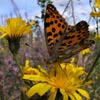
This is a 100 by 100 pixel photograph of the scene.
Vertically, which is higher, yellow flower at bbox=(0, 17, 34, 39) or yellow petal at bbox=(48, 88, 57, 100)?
yellow flower at bbox=(0, 17, 34, 39)

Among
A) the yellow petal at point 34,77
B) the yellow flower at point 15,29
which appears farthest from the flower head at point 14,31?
the yellow petal at point 34,77

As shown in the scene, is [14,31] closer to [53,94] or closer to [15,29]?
[15,29]

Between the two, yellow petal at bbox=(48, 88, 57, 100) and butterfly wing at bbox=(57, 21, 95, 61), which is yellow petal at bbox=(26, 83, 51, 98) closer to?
yellow petal at bbox=(48, 88, 57, 100)

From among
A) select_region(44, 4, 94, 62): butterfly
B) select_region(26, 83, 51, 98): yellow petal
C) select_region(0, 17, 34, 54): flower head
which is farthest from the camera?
select_region(0, 17, 34, 54): flower head

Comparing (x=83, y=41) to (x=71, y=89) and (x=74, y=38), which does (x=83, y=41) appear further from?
(x=71, y=89)

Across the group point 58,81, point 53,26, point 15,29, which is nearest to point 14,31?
point 15,29

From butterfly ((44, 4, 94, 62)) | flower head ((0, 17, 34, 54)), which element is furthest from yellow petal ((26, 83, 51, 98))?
flower head ((0, 17, 34, 54))

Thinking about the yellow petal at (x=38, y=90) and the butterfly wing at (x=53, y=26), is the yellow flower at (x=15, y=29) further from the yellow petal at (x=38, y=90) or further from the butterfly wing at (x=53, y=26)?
the yellow petal at (x=38, y=90)

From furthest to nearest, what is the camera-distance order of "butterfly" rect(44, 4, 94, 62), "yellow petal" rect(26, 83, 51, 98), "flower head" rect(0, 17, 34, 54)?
"flower head" rect(0, 17, 34, 54), "butterfly" rect(44, 4, 94, 62), "yellow petal" rect(26, 83, 51, 98)
